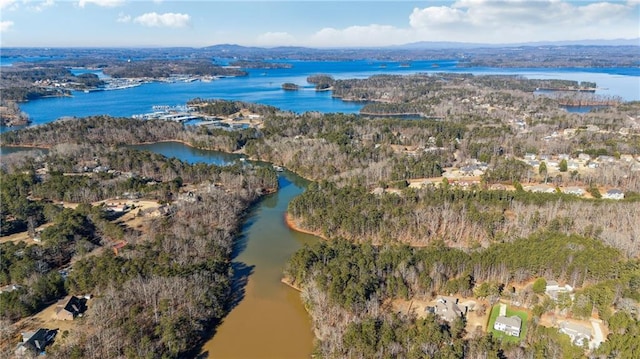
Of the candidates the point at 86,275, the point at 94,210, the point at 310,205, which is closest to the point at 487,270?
the point at 310,205

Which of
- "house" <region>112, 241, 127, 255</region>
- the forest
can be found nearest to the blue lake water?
the forest

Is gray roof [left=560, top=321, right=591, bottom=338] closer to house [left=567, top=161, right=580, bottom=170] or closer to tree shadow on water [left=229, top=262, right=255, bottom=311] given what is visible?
tree shadow on water [left=229, top=262, right=255, bottom=311]

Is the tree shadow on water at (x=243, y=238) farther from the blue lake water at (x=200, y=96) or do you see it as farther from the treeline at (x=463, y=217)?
the blue lake water at (x=200, y=96)

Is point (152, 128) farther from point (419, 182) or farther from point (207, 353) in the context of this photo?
point (207, 353)

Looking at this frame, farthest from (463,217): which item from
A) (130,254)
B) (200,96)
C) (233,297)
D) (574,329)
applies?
(200,96)

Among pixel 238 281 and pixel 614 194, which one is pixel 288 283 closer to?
pixel 238 281
